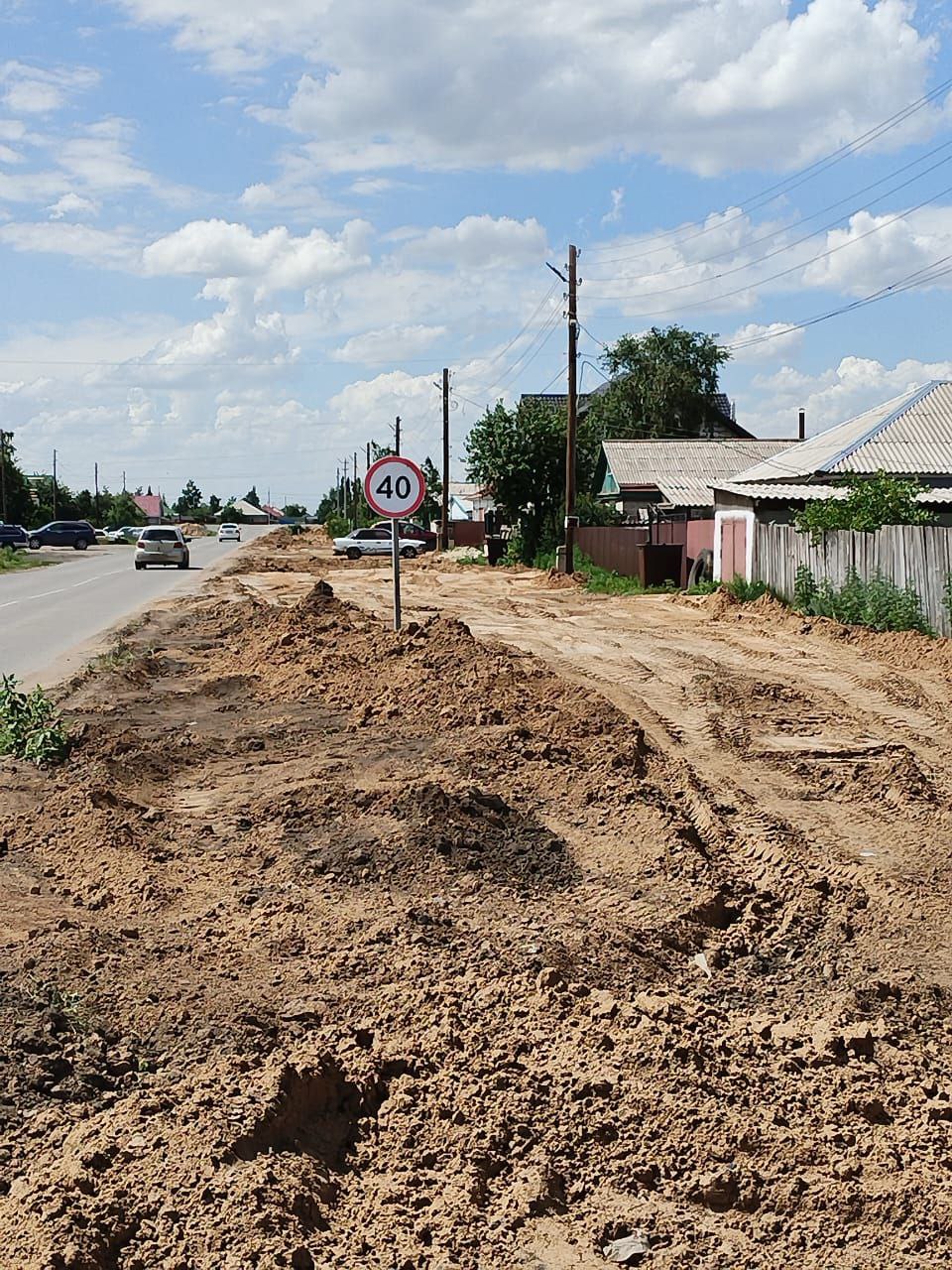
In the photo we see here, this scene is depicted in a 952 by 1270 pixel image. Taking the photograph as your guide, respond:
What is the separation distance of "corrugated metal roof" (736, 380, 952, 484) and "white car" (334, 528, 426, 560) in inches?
1110

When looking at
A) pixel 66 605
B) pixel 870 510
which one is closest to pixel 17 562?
pixel 66 605

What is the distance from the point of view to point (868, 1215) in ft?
11.9

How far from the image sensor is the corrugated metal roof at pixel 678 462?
174 ft

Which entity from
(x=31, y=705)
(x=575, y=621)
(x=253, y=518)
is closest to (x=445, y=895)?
(x=31, y=705)

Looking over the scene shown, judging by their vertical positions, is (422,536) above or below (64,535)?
below

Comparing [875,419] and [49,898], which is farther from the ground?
[875,419]

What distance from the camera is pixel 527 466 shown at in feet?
148

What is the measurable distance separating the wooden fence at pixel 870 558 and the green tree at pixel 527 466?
67.2 feet

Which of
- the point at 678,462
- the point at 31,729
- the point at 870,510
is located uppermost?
the point at 678,462

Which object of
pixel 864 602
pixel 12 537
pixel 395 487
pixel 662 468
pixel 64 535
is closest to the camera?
pixel 395 487

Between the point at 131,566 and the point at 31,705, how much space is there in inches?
1527

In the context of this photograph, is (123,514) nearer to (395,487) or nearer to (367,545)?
(367,545)

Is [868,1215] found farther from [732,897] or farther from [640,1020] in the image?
[732,897]

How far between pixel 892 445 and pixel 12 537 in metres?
43.2
